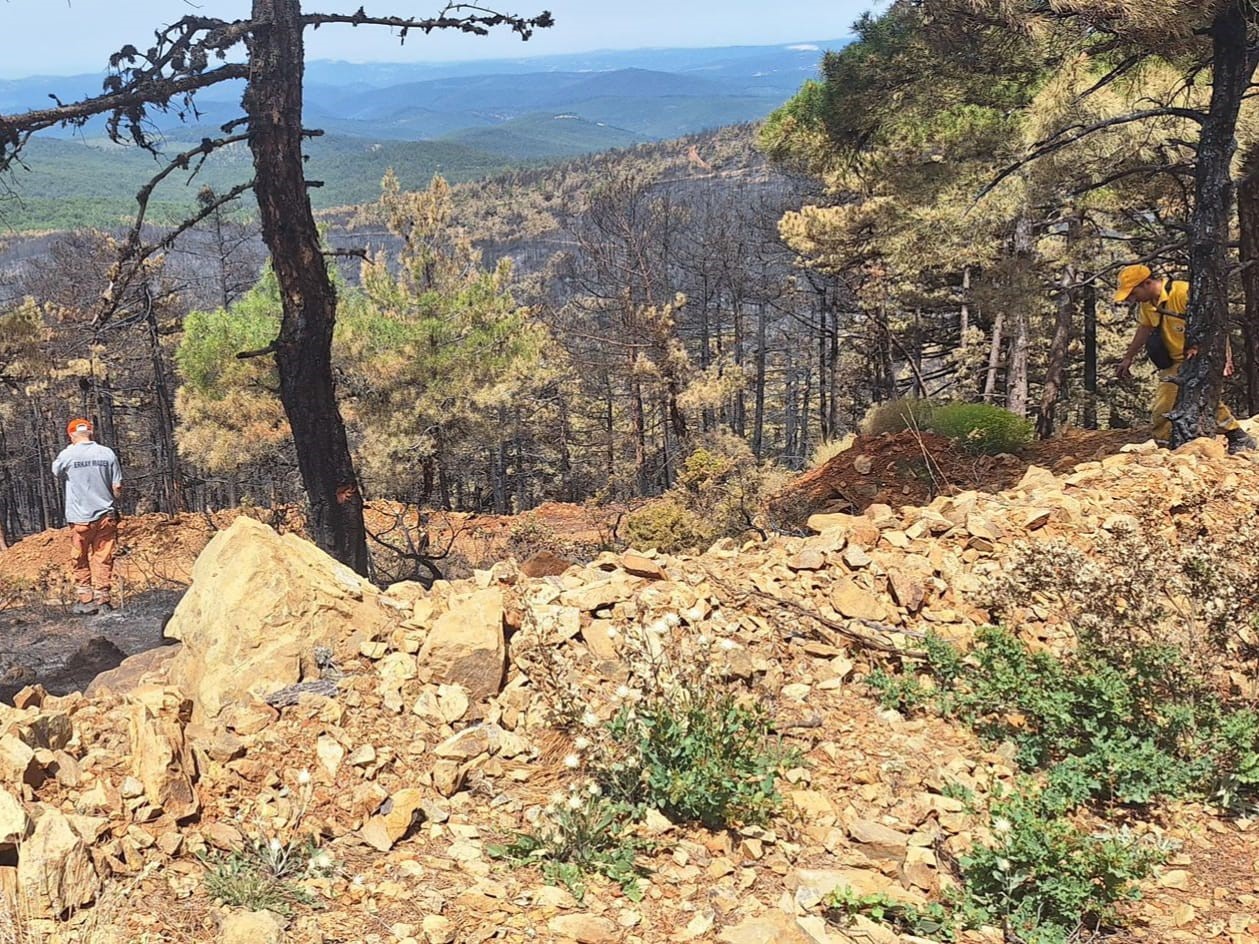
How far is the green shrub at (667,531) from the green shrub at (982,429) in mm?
2521

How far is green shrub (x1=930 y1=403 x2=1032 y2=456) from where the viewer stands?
7.79 meters

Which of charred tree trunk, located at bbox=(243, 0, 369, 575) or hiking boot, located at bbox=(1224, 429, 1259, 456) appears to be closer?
charred tree trunk, located at bbox=(243, 0, 369, 575)

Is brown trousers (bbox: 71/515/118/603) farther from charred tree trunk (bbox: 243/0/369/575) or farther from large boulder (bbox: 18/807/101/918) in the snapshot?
large boulder (bbox: 18/807/101/918)

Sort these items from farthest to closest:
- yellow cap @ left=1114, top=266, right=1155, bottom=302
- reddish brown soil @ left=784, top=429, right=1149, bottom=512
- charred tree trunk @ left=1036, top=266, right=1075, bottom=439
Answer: charred tree trunk @ left=1036, top=266, right=1075, bottom=439, reddish brown soil @ left=784, top=429, right=1149, bottom=512, yellow cap @ left=1114, top=266, right=1155, bottom=302

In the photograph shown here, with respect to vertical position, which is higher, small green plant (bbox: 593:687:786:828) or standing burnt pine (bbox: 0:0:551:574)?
standing burnt pine (bbox: 0:0:551:574)

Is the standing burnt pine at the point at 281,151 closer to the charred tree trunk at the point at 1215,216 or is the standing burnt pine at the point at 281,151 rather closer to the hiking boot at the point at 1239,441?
the charred tree trunk at the point at 1215,216

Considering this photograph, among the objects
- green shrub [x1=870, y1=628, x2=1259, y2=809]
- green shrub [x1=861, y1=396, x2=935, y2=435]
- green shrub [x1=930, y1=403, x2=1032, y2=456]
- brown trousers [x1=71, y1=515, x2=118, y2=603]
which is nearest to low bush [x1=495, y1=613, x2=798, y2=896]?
green shrub [x1=870, y1=628, x2=1259, y2=809]

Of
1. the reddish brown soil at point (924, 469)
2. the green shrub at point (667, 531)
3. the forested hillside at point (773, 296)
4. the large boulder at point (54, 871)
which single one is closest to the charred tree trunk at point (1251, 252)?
the forested hillside at point (773, 296)

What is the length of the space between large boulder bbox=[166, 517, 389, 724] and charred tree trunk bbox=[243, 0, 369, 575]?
1635mm

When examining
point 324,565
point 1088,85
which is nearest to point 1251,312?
point 1088,85

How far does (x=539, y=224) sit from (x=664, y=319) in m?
67.8

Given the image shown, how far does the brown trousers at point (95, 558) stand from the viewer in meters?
8.34

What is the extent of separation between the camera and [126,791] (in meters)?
2.52

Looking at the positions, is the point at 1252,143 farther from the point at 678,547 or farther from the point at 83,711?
the point at 83,711
